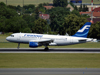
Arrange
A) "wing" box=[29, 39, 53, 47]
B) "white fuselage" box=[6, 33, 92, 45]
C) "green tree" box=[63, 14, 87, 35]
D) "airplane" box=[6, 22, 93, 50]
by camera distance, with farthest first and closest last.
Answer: "green tree" box=[63, 14, 87, 35]
"white fuselage" box=[6, 33, 92, 45]
"airplane" box=[6, 22, 93, 50]
"wing" box=[29, 39, 53, 47]

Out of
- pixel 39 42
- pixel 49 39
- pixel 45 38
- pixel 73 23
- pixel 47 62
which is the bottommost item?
pixel 47 62

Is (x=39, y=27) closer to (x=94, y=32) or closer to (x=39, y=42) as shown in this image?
(x=94, y=32)

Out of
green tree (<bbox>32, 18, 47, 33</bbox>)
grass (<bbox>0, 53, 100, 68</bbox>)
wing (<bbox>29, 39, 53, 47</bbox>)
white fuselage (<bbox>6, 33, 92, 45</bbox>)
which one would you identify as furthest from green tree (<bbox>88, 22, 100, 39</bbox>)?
grass (<bbox>0, 53, 100, 68</bbox>)

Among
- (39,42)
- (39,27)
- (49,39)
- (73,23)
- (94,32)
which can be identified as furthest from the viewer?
(39,27)

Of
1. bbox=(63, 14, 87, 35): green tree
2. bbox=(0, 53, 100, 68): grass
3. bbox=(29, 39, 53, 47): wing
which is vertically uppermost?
bbox=(63, 14, 87, 35): green tree

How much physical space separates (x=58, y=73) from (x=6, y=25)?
303 ft

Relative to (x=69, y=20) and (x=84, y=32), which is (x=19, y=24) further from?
(x=84, y=32)

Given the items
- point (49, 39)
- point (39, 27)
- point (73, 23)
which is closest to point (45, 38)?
point (49, 39)

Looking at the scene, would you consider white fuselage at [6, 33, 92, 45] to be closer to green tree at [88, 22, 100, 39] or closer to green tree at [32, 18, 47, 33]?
green tree at [88, 22, 100, 39]

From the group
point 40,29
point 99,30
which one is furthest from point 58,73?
point 40,29

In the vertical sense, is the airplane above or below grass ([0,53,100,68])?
above

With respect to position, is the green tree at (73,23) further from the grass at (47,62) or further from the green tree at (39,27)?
the grass at (47,62)

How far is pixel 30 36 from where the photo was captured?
156ft

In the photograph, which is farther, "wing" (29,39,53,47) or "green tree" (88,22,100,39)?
"green tree" (88,22,100,39)
